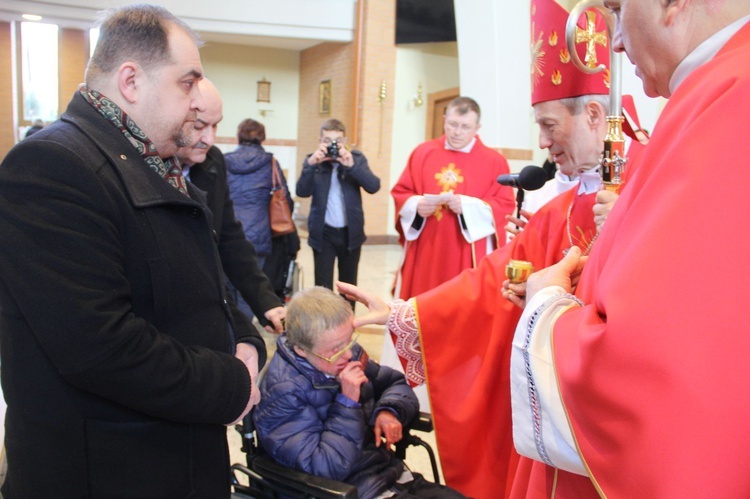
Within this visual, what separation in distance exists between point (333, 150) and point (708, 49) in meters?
4.23

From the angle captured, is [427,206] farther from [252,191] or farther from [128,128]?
[128,128]

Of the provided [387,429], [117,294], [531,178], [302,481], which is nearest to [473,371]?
[387,429]

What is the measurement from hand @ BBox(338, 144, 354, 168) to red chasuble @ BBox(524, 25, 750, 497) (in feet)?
14.0

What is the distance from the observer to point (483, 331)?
201 cm

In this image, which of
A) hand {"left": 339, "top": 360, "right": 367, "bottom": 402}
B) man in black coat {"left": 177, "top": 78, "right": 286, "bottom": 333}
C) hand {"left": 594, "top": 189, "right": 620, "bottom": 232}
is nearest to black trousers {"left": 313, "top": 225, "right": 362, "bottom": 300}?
man in black coat {"left": 177, "top": 78, "right": 286, "bottom": 333}

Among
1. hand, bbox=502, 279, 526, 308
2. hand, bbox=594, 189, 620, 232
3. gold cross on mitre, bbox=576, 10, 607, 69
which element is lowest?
hand, bbox=502, 279, 526, 308

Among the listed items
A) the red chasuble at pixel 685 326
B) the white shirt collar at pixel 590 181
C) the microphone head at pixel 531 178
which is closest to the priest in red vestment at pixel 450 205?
the microphone head at pixel 531 178

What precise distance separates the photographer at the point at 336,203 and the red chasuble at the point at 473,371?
3232 mm

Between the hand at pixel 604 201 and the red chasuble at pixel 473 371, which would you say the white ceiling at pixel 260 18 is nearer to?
the red chasuble at pixel 473 371

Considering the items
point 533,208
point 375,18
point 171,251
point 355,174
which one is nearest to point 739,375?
point 171,251

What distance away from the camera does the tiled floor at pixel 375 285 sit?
316 cm

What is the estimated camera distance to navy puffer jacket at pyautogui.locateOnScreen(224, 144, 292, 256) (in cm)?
494

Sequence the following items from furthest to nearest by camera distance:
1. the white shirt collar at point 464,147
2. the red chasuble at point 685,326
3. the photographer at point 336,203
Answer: the photographer at point 336,203
the white shirt collar at point 464,147
the red chasuble at point 685,326

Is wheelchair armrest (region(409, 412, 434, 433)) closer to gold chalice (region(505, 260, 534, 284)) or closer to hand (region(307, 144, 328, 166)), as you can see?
gold chalice (region(505, 260, 534, 284))
